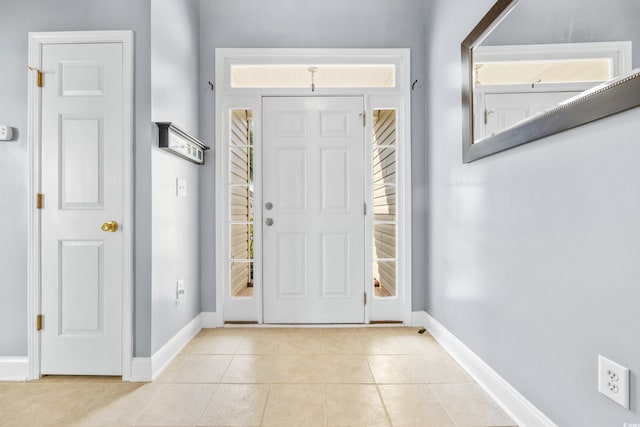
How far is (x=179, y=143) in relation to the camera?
7.51 ft

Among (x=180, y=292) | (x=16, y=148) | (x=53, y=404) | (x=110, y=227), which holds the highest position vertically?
(x=16, y=148)

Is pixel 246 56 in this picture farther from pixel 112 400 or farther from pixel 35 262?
pixel 112 400

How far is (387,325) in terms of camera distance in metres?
2.91

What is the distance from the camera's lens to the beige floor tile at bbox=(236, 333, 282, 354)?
2412mm

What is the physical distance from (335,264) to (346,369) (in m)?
0.98

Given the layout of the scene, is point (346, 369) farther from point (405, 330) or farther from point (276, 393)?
point (405, 330)

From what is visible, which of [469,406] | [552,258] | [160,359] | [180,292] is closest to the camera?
[552,258]

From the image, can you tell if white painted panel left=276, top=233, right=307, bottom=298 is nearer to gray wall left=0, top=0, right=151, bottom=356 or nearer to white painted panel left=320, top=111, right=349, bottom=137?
white painted panel left=320, top=111, right=349, bottom=137

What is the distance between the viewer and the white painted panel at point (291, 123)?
2947mm

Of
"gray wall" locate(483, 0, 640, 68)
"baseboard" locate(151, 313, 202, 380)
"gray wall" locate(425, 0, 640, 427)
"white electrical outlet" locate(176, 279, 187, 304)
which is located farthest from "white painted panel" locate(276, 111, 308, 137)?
"baseboard" locate(151, 313, 202, 380)

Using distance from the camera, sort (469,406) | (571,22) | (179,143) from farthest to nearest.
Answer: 1. (179,143)
2. (469,406)
3. (571,22)

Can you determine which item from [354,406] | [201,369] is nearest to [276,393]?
[354,406]

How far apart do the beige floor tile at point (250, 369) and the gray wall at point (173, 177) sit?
485 mm

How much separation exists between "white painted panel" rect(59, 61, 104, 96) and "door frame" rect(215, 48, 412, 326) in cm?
99
